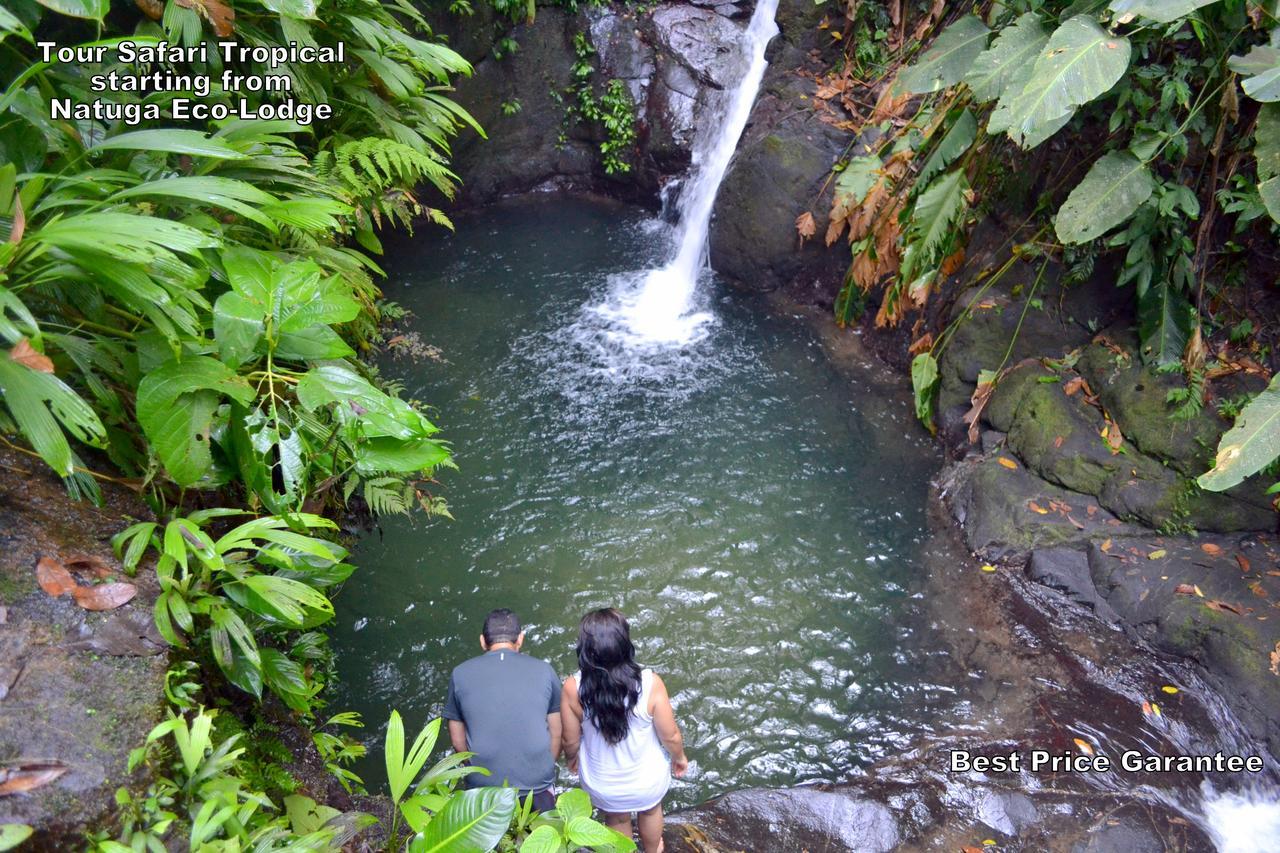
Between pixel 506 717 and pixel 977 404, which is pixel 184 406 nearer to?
pixel 506 717

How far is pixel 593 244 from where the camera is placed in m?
10.7

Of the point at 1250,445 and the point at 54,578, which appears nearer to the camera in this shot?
the point at 54,578

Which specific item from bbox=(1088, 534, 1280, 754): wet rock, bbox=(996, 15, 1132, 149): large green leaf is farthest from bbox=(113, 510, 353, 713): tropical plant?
bbox=(1088, 534, 1280, 754): wet rock

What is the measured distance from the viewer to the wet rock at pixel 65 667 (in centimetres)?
216

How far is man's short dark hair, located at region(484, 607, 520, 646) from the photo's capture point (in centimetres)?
338

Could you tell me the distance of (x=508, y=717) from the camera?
3.20 meters

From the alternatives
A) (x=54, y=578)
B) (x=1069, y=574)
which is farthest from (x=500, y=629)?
(x=1069, y=574)

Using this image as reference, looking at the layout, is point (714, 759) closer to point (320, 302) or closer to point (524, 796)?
point (524, 796)

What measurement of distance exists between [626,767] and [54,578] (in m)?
2.26

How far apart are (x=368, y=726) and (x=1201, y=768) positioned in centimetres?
496

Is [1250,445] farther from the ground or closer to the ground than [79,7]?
closer to the ground

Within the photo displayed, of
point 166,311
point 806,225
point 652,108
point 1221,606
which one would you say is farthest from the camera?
point 652,108

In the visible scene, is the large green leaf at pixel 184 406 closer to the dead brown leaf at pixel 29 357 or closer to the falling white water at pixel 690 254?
the dead brown leaf at pixel 29 357

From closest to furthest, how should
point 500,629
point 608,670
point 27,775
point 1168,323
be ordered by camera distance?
1. point 27,775
2. point 608,670
3. point 500,629
4. point 1168,323
